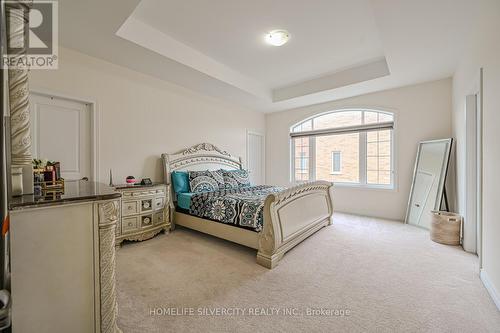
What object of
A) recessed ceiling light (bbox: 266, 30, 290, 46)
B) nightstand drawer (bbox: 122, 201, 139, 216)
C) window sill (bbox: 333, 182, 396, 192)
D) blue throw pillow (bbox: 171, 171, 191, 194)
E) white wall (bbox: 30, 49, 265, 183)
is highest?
recessed ceiling light (bbox: 266, 30, 290, 46)

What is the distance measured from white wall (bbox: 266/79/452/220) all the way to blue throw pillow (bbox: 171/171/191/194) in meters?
3.37

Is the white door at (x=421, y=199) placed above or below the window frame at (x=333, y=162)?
below

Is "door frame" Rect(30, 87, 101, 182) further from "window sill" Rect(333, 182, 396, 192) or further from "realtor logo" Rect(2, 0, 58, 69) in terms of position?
"window sill" Rect(333, 182, 396, 192)

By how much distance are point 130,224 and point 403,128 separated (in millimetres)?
5050

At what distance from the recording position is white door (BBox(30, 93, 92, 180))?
261 cm

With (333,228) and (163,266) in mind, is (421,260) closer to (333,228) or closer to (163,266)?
(333,228)

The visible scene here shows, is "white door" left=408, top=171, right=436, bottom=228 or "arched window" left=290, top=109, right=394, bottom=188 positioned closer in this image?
"white door" left=408, top=171, right=436, bottom=228

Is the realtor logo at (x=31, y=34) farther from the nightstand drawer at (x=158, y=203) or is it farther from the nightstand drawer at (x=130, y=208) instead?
the nightstand drawer at (x=158, y=203)

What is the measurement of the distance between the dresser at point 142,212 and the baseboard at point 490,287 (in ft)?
12.3

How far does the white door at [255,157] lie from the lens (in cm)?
564

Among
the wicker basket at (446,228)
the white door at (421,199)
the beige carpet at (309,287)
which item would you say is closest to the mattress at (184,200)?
the beige carpet at (309,287)

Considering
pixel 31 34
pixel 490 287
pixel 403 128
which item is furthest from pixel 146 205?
pixel 403 128

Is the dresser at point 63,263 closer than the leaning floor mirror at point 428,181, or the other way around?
the dresser at point 63,263

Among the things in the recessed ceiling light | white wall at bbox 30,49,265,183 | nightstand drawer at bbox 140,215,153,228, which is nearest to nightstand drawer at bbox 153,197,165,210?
nightstand drawer at bbox 140,215,153,228
